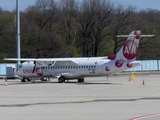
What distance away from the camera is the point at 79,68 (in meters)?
35.8

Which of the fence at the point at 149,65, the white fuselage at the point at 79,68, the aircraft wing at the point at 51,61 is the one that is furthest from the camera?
the fence at the point at 149,65

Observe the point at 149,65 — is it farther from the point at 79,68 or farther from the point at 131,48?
the point at 131,48

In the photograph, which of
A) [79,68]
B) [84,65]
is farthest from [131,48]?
[79,68]

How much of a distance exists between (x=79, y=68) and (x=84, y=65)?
78cm

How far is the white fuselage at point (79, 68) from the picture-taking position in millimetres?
33156

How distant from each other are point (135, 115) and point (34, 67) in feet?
89.3

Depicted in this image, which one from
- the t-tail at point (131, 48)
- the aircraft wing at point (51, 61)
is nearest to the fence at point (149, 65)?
the aircraft wing at point (51, 61)

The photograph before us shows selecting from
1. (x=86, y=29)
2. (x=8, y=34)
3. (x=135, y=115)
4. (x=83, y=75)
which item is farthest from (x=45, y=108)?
(x=86, y=29)

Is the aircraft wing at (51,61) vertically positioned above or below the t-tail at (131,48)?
below

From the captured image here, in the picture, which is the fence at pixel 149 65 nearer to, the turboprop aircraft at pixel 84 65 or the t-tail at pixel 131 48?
the turboprop aircraft at pixel 84 65

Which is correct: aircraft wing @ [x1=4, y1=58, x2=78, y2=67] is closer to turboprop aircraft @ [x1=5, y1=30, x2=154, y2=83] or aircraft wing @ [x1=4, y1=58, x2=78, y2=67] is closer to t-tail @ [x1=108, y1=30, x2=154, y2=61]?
turboprop aircraft @ [x1=5, y1=30, x2=154, y2=83]

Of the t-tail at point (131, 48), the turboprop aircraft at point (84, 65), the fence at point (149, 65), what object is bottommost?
the fence at point (149, 65)

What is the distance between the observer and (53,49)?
63.3 m

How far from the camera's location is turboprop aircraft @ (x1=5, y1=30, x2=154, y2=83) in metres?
32.8
